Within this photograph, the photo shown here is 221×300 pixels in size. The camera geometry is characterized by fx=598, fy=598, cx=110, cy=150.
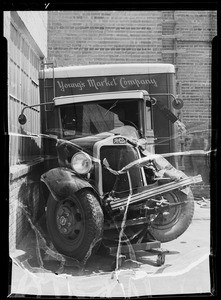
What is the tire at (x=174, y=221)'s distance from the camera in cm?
507

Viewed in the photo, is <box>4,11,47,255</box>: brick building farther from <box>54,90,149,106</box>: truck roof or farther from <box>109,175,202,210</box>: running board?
<box>109,175,202,210</box>: running board

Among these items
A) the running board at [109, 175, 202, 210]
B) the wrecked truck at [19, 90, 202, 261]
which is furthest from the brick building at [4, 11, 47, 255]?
the running board at [109, 175, 202, 210]

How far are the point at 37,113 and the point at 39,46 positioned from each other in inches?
24.0

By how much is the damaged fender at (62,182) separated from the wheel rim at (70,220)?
0.09m

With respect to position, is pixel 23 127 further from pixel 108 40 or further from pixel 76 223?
pixel 108 40

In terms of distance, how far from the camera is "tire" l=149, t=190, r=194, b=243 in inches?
199

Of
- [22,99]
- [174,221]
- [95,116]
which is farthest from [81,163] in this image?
[174,221]

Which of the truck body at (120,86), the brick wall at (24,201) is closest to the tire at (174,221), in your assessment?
the truck body at (120,86)

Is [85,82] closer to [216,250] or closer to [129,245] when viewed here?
[129,245]

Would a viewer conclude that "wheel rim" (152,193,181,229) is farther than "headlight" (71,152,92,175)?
Yes

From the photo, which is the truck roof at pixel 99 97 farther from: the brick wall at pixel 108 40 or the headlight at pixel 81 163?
the headlight at pixel 81 163

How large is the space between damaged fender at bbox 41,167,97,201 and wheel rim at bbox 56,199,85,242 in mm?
86

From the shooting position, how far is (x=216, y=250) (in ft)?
16.5
